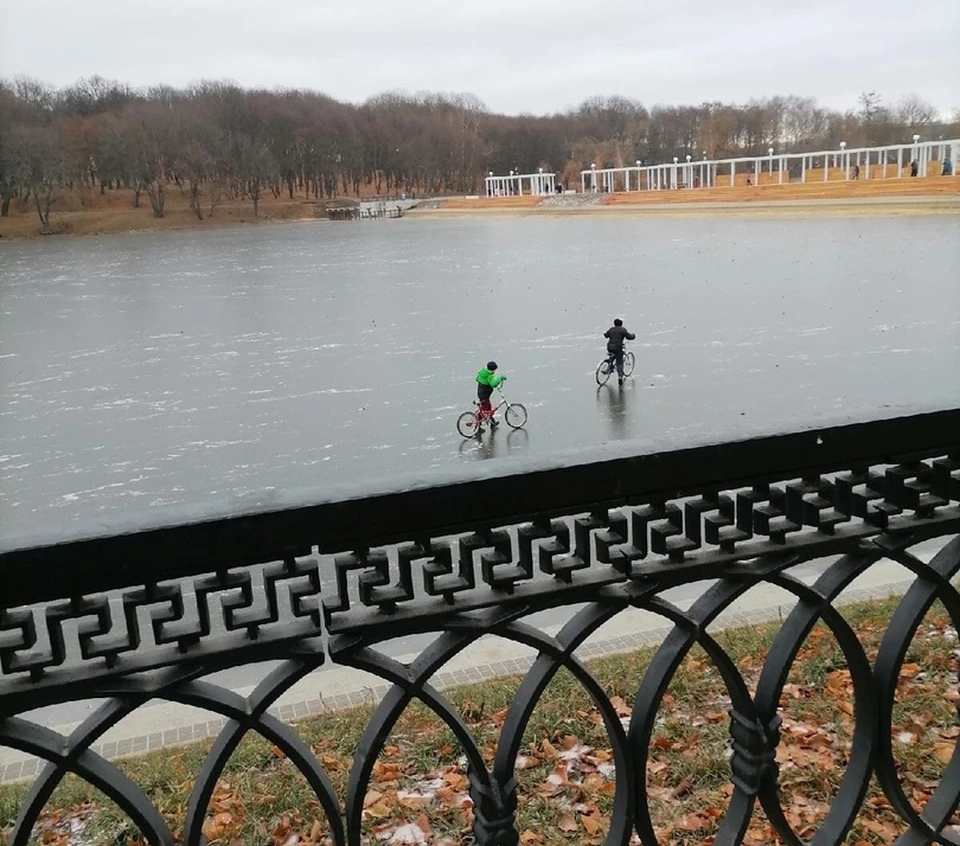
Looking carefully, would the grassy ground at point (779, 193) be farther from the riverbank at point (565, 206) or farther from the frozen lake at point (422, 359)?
the frozen lake at point (422, 359)

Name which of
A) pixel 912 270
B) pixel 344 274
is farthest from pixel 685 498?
pixel 344 274

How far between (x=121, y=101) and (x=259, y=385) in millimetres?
128430

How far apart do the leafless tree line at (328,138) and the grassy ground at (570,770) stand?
106 m

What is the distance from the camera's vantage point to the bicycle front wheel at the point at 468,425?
15180 mm

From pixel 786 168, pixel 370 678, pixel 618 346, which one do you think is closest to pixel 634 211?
pixel 786 168

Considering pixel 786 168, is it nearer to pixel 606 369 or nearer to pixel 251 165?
pixel 251 165

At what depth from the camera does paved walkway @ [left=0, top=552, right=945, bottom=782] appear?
16.0 ft

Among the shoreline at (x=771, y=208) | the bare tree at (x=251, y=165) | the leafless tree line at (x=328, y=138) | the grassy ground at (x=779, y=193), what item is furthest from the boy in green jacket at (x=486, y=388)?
the bare tree at (x=251, y=165)

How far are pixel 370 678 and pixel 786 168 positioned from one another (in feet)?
317

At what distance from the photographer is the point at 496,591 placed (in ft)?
4.36

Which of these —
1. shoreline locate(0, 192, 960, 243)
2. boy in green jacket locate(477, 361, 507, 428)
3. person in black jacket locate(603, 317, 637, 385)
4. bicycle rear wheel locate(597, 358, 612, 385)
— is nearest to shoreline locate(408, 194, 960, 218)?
shoreline locate(0, 192, 960, 243)

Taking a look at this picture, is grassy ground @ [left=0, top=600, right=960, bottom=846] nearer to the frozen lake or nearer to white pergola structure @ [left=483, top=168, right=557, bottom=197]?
the frozen lake

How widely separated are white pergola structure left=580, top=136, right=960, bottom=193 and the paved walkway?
72608 millimetres

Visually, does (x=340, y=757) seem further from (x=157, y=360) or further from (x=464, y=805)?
(x=157, y=360)
